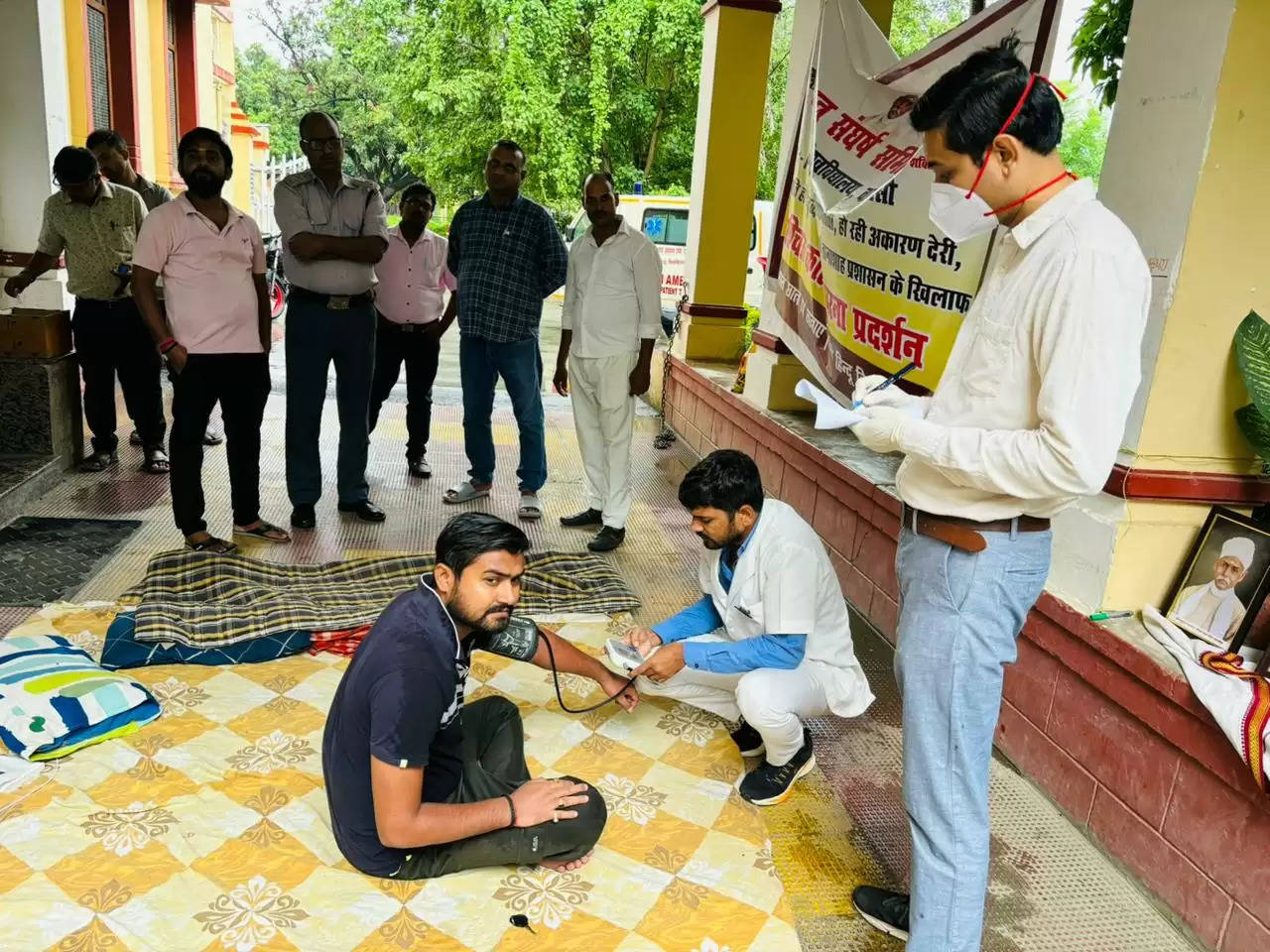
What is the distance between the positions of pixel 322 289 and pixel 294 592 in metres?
1.40

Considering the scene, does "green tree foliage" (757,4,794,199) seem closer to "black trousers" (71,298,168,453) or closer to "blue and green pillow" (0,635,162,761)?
"black trousers" (71,298,168,453)

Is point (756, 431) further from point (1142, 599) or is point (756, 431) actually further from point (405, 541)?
point (1142, 599)

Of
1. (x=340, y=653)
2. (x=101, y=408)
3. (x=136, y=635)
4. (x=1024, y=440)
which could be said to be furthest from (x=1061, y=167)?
(x=101, y=408)

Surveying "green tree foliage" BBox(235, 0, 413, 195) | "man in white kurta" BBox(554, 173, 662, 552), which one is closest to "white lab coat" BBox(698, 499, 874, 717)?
"man in white kurta" BBox(554, 173, 662, 552)

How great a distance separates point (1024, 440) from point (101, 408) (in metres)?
4.80

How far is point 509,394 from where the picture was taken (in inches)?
187

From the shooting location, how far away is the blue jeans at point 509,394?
4.68m

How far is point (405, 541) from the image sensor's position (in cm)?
430

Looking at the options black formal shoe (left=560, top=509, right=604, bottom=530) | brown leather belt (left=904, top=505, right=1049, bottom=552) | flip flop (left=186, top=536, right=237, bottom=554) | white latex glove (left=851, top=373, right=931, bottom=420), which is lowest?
black formal shoe (left=560, top=509, right=604, bottom=530)

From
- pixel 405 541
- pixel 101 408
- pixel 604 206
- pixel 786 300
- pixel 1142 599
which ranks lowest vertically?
pixel 405 541

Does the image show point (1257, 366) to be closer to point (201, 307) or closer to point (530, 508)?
point (530, 508)

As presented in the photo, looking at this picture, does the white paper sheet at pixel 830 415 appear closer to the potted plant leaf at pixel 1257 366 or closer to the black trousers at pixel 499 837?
the black trousers at pixel 499 837

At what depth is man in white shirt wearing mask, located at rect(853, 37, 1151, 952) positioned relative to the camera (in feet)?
5.03

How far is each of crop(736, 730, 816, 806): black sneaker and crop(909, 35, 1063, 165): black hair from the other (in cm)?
163
